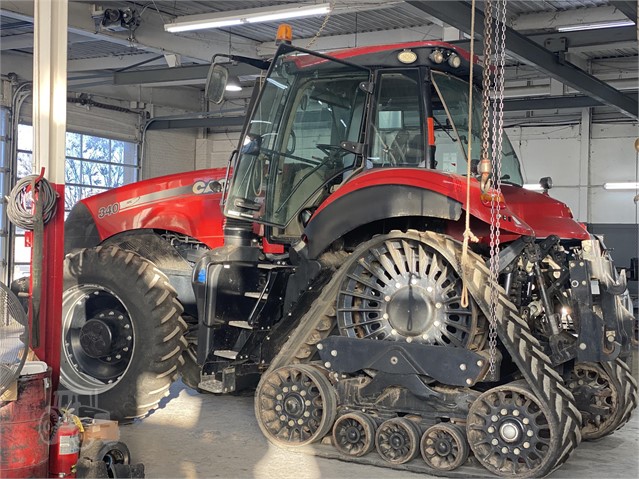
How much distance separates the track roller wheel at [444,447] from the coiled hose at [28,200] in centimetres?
258

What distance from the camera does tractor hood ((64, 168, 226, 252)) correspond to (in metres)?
6.70

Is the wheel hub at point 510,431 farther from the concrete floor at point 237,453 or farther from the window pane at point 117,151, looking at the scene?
the window pane at point 117,151

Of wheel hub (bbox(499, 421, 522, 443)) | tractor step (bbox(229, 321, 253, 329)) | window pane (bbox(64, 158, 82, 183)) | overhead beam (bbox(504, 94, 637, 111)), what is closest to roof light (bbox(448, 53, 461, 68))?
tractor step (bbox(229, 321, 253, 329))

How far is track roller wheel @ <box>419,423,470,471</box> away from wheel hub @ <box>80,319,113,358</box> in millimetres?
2569

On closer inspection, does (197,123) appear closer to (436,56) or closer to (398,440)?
(436,56)

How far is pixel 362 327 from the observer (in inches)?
215

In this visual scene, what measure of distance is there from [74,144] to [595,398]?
1323 centimetres

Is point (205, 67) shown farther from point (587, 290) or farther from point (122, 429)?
point (587, 290)

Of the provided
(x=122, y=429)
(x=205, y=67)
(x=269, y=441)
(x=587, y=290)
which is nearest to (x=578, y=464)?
(x=587, y=290)

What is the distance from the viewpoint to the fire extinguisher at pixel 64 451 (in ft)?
14.4

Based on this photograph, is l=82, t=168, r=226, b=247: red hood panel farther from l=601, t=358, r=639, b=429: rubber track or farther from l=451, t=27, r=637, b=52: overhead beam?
l=451, t=27, r=637, b=52: overhead beam

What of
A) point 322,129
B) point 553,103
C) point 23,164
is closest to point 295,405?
point 322,129

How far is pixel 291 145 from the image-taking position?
595 cm

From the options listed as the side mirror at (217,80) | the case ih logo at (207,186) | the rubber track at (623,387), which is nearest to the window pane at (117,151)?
the case ih logo at (207,186)
